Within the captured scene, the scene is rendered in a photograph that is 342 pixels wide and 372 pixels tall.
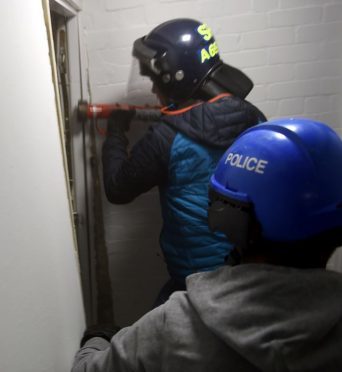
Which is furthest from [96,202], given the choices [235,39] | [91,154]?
[235,39]

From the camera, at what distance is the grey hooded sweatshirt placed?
57 cm

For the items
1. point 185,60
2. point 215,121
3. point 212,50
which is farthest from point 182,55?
point 215,121

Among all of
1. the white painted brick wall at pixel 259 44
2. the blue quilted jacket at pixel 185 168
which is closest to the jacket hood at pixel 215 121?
the blue quilted jacket at pixel 185 168

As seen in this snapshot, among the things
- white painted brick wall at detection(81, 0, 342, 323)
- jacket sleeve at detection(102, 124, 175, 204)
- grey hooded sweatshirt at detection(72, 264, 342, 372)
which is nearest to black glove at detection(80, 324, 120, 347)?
grey hooded sweatshirt at detection(72, 264, 342, 372)

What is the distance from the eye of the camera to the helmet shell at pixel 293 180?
0.66 meters

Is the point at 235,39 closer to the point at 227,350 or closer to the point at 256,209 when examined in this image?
the point at 256,209

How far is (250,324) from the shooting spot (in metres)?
0.59

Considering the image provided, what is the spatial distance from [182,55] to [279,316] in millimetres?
1120

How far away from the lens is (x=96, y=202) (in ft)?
6.33

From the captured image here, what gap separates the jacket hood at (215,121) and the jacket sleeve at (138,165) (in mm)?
77

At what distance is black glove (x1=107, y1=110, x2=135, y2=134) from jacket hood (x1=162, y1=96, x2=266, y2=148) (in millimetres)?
386

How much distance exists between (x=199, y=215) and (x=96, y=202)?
2.36 ft

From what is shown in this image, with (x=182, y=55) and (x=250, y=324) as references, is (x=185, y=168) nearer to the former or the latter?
(x=182, y=55)

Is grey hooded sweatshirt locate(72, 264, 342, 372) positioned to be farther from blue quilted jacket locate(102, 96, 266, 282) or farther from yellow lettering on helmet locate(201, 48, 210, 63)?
yellow lettering on helmet locate(201, 48, 210, 63)
